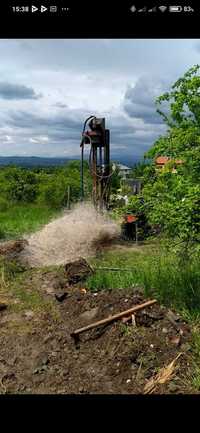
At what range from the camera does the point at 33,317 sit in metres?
3.98

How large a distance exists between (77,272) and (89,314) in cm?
102

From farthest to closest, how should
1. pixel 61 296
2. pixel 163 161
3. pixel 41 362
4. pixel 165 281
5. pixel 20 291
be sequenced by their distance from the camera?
pixel 20 291
pixel 61 296
pixel 165 281
pixel 163 161
pixel 41 362

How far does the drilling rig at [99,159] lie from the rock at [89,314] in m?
3.48

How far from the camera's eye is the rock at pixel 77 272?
4.62m

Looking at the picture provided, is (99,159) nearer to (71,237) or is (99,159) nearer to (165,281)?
(71,237)

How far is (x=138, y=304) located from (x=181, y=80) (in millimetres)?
1669

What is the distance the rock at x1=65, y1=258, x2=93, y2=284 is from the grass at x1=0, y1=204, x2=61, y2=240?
2.86m

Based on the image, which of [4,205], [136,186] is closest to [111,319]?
[136,186]

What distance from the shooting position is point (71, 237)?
21.1ft

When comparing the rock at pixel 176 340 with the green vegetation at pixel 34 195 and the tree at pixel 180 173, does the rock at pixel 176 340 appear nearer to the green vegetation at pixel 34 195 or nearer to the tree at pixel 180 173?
the tree at pixel 180 173

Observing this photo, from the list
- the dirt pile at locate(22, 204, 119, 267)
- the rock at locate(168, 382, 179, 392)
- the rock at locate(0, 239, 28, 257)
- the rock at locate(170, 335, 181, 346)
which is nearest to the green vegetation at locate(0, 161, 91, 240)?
the dirt pile at locate(22, 204, 119, 267)

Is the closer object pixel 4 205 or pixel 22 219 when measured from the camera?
pixel 22 219

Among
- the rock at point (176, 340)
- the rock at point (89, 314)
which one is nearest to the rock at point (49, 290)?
the rock at point (89, 314)
